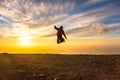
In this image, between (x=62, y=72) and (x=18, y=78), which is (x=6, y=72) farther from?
(x=62, y=72)

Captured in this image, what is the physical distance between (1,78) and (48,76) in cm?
497

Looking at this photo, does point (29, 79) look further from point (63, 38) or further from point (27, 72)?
point (63, 38)

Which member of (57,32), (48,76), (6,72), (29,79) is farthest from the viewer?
(6,72)

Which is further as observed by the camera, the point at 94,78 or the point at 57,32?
the point at 94,78

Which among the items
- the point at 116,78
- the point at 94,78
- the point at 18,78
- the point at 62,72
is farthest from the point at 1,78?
the point at 116,78

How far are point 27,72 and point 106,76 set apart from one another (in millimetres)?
9178

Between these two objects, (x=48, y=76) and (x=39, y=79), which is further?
(x=48, y=76)

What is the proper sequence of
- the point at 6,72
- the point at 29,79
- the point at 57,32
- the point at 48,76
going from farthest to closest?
the point at 6,72
the point at 48,76
the point at 29,79
the point at 57,32

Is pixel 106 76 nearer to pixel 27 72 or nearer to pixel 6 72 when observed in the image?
pixel 27 72

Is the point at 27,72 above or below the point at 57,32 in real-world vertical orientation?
below

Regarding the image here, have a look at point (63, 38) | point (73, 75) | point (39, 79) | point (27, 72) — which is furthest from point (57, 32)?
point (27, 72)

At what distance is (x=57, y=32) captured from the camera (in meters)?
17.6

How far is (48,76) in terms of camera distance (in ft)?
86.4

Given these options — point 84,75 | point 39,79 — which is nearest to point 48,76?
point 39,79
